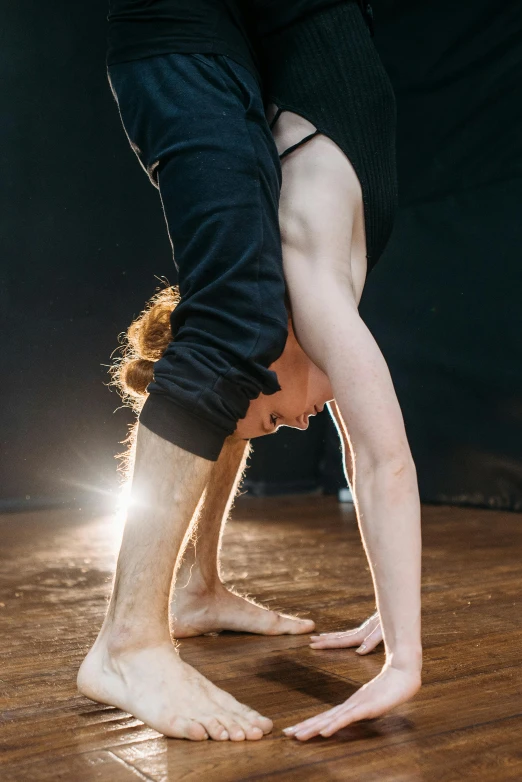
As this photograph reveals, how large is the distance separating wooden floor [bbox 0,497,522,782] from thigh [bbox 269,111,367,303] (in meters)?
0.55

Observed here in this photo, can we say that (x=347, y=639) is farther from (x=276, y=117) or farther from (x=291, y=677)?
(x=276, y=117)

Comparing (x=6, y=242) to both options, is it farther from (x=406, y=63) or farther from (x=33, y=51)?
(x=406, y=63)

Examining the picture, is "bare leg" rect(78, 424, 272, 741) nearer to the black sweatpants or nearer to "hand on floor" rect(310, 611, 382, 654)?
the black sweatpants

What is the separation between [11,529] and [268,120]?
2.02 metres

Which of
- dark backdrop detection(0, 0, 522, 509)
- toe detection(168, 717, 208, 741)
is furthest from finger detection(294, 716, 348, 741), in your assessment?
dark backdrop detection(0, 0, 522, 509)

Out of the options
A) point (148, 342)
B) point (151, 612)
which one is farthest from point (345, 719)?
point (148, 342)

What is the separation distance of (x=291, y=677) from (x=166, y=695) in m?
0.27

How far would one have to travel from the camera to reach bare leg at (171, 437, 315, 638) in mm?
1417

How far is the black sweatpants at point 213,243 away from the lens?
3.29 feet

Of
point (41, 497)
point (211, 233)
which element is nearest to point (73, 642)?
point (211, 233)

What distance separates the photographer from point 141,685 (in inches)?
37.6

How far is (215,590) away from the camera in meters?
1.47

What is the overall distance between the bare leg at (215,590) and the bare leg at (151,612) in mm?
415

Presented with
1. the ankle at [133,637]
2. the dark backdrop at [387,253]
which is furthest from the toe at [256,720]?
the dark backdrop at [387,253]
